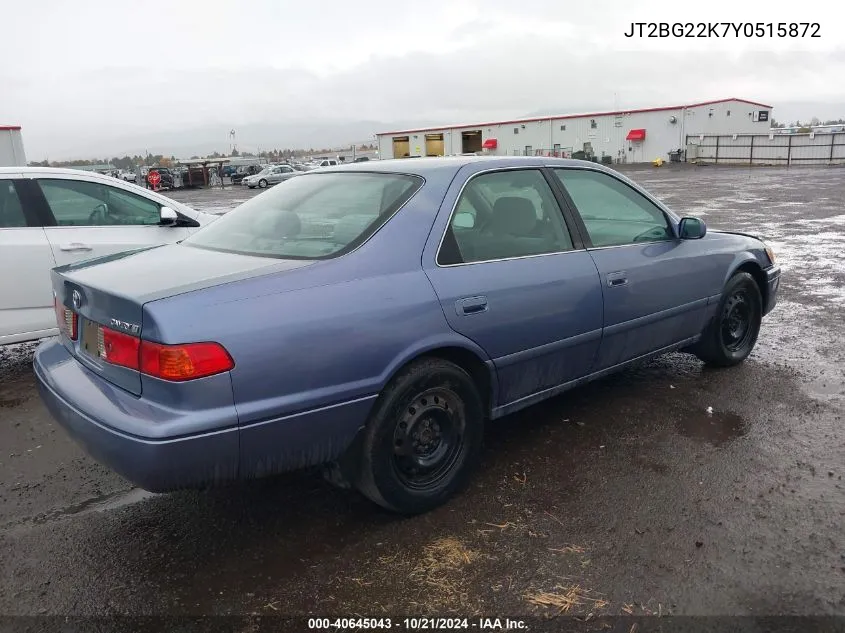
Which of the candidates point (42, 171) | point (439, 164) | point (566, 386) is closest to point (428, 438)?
point (566, 386)

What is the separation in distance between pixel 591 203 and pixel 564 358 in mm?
1027

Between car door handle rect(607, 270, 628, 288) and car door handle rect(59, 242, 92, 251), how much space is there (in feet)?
13.3

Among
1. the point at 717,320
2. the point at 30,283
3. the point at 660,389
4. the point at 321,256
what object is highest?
the point at 321,256

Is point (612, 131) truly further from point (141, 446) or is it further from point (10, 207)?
point (141, 446)

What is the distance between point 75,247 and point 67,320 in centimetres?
248

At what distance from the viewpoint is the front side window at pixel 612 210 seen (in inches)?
156

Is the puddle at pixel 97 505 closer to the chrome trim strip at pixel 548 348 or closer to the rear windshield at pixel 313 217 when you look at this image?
the rear windshield at pixel 313 217

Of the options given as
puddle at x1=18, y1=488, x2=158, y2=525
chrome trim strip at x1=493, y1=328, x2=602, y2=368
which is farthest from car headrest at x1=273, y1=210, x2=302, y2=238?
puddle at x1=18, y1=488, x2=158, y2=525

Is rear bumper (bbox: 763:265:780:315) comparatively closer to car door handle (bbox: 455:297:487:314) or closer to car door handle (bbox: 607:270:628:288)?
car door handle (bbox: 607:270:628:288)

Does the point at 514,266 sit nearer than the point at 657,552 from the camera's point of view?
No

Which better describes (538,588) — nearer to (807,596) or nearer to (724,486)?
(807,596)

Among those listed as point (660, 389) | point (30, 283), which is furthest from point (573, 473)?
point (30, 283)

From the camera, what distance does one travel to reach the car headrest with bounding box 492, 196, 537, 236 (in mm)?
3561

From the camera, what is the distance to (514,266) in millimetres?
3408
